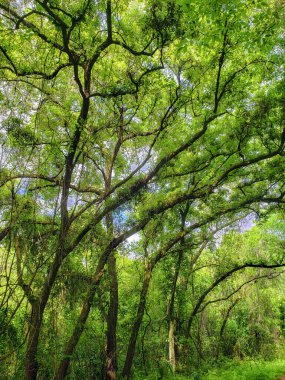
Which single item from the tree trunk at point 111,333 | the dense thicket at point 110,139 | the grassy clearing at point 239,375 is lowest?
the grassy clearing at point 239,375

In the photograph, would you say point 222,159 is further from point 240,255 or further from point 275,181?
point 240,255

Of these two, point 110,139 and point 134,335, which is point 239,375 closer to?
point 134,335

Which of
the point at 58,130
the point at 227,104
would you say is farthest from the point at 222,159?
the point at 58,130

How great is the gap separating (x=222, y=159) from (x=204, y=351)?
1083cm

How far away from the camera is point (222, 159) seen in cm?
898

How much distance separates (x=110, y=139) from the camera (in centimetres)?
814

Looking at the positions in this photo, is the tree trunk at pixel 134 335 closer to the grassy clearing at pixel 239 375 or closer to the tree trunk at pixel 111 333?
the tree trunk at pixel 111 333

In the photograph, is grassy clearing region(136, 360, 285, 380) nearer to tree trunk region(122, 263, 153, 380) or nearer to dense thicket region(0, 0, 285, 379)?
tree trunk region(122, 263, 153, 380)

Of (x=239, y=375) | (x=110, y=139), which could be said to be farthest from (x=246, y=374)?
(x=110, y=139)

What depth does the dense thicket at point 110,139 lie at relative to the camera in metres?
5.00

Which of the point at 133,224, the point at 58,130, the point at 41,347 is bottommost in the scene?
the point at 41,347

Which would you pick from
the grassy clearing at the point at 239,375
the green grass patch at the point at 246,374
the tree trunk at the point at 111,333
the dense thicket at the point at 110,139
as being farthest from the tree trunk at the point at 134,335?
the green grass patch at the point at 246,374

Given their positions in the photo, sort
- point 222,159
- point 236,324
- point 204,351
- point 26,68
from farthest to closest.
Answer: point 236,324 < point 204,351 < point 222,159 < point 26,68

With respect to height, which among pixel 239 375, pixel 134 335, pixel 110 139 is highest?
pixel 110 139
